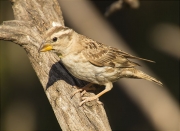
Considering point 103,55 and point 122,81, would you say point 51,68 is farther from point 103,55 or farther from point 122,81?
point 122,81

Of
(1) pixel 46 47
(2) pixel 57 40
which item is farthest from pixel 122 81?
(1) pixel 46 47

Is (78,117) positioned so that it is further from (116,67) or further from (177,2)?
(177,2)

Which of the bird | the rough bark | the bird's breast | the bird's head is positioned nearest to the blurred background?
the rough bark

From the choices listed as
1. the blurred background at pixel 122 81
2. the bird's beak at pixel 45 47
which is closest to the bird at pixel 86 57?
the bird's beak at pixel 45 47

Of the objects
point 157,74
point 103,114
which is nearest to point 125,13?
point 157,74

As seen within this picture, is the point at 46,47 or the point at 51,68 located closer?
the point at 46,47

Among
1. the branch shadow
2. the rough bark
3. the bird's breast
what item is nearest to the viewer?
the rough bark

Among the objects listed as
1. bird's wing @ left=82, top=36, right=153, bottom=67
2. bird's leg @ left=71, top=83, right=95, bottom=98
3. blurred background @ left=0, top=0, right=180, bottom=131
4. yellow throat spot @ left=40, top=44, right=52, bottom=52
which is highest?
yellow throat spot @ left=40, top=44, right=52, bottom=52

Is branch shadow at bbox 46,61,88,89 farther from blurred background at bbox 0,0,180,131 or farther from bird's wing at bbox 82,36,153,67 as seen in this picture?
blurred background at bbox 0,0,180,131
